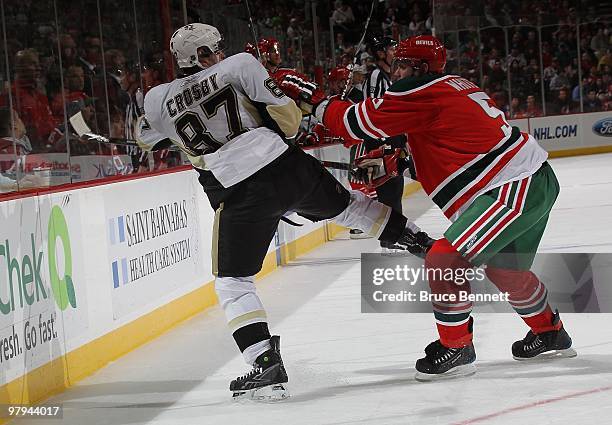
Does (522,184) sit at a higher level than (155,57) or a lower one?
lower

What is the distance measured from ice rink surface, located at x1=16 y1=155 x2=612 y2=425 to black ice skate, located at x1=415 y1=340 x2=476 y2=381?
50 millimetres

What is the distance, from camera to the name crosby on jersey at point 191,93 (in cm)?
374

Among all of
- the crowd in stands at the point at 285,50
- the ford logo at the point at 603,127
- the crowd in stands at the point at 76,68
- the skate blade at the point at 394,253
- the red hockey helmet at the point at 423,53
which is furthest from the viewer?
the ford logo at the point at 603,127

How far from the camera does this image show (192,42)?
3.78 m

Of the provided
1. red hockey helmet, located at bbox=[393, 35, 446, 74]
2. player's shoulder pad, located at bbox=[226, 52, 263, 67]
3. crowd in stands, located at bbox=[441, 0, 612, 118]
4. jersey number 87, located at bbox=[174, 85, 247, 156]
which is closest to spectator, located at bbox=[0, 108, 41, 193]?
jersey number 87, located at bbox=[174, 85, 247, 156]

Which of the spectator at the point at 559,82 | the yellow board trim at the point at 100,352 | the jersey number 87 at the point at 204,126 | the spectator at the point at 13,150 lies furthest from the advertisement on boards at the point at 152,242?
the spectator at the point at 559,82

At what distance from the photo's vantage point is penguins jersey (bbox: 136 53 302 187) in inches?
147

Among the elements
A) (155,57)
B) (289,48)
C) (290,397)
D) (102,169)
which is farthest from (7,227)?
(289,48)

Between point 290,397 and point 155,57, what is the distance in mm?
4696

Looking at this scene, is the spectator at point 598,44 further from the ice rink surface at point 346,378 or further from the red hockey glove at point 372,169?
the red hockey glove at point 372,169

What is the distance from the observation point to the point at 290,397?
A: 3814 millimetres

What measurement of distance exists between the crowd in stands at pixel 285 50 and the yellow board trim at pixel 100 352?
1197 mm

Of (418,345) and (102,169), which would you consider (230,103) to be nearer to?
(418,345)

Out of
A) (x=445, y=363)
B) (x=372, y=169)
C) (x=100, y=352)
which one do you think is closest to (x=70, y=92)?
(x=100, y=352)
